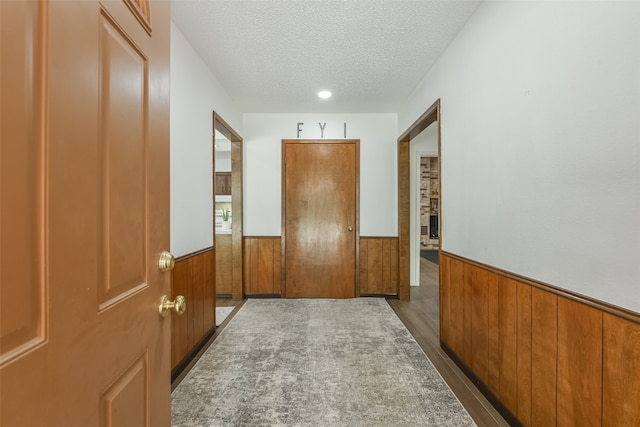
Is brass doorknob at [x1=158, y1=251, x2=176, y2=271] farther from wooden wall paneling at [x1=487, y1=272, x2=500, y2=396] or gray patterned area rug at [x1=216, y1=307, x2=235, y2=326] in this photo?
gray patterned area rug at [x1=216, y1=307, x2=235, y2=326]

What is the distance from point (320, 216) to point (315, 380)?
2206mm

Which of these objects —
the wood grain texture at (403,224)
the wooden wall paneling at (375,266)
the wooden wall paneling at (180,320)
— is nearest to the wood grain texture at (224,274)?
the wooden wall paneling at (180,320)

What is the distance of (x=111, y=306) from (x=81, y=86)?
446 millimetres

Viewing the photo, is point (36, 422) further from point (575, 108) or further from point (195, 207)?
point (195, 207)

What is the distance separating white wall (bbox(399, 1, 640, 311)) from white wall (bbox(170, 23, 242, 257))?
1960 millimetres

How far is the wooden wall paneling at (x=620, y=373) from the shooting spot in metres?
0.98

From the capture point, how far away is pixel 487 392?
179 cm

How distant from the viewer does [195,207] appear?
2.39 m

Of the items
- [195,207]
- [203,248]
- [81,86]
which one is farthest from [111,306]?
[203,248]

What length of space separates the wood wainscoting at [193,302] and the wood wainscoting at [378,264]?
1937mm

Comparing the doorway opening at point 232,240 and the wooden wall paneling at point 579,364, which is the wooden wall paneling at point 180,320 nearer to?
the doorway opening at point 232,240

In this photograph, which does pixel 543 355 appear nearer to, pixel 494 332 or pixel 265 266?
pixel 494 332

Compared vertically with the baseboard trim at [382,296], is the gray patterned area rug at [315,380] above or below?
below

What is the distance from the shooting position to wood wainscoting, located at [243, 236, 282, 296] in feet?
12.9
